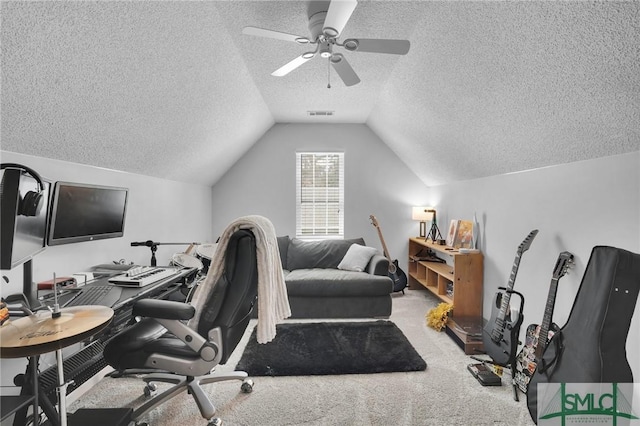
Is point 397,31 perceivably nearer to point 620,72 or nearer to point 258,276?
point 620,72

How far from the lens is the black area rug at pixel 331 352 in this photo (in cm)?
243

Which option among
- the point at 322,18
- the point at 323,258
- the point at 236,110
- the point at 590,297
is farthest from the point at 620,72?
the point at 323,258

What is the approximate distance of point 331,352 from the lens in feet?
8.82

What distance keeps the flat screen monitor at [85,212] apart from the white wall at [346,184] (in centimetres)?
252

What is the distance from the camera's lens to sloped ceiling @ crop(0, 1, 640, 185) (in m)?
1.39

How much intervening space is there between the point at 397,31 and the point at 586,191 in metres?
1.71

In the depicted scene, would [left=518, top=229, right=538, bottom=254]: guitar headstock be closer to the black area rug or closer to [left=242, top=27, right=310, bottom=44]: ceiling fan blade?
the black area rug

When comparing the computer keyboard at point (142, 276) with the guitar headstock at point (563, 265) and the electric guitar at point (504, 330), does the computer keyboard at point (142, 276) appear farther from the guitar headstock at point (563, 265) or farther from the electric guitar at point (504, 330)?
the guitar headstock at point (563, 265)

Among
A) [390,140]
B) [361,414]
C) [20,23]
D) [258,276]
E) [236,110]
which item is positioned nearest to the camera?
[20,23]

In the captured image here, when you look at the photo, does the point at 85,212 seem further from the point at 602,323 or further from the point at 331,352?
the point at 602,323

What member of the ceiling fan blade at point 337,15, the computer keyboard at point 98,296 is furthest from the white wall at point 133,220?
the ceiling fan blade at point 337,15

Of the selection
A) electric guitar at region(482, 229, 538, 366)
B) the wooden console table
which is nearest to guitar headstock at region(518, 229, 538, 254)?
electric guitar at region(482, 229, 538, 366)

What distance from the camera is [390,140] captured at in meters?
4.53

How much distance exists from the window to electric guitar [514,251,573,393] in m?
3.10
